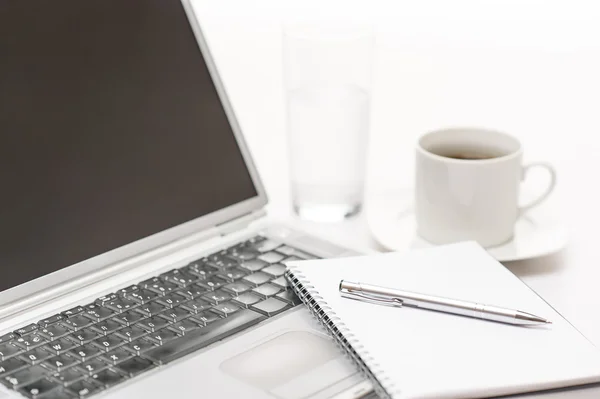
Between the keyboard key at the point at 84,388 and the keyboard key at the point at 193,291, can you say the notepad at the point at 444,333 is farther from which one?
the keyboard key at the point at 84,388

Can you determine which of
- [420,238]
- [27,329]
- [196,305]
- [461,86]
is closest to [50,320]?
→ [27,329]

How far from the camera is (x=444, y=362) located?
2.12ft

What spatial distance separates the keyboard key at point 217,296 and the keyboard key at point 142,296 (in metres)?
0.04

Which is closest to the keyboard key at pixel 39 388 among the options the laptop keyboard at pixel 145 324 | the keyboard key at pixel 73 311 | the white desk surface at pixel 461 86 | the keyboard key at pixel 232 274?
the laptop keyboard at pixel 145 324

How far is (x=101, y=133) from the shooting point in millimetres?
831

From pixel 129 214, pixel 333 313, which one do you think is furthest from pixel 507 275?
pixel 129 214

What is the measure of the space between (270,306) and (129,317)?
118 millimetres

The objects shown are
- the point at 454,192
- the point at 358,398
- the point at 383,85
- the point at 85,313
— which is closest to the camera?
the point at 358,398

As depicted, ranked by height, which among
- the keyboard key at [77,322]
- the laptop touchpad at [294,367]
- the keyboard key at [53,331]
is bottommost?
the laptop touchpad at [294,367]

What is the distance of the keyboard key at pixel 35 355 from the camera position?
0.67m

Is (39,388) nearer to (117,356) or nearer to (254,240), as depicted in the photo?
(117,356)

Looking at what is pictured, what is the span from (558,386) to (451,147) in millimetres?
364

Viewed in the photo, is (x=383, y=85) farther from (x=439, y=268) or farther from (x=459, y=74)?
(x=439, y=268)

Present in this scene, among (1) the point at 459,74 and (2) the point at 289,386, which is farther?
(1) the point at 459,74
